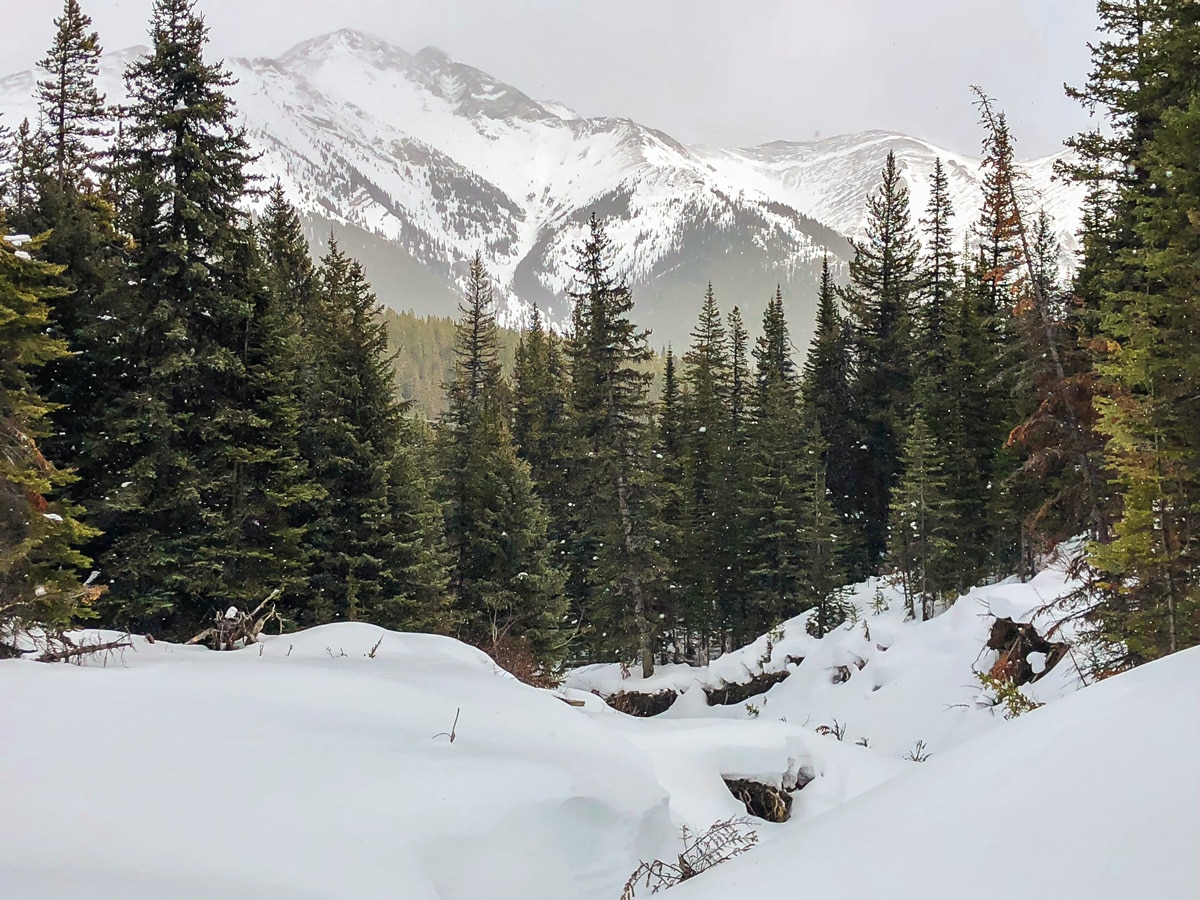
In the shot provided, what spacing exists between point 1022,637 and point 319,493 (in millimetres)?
15437

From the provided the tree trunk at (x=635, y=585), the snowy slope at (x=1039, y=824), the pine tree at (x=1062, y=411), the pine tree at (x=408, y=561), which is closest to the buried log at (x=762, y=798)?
the snowy slope at (x=1039, y=824)

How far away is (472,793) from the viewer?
14.8 ft

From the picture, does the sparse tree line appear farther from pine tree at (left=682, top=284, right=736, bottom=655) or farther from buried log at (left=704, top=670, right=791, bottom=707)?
buried log at (left=704, top=670, right=791, bottom=707)

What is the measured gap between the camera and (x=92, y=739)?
3879 mm

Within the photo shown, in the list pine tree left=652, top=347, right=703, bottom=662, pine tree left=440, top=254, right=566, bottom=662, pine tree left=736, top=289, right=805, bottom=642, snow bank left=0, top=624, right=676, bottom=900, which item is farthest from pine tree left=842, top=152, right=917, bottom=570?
snow bank left=0, top=624, right=676, bottom=900

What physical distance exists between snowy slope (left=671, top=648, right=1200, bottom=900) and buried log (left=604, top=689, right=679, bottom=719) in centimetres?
1970

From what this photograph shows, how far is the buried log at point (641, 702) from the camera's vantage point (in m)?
22.0

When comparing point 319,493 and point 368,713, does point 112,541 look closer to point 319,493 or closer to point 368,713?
point 319,493

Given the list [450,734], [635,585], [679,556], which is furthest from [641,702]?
[450,734]

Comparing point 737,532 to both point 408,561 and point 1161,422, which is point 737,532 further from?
point 1161,422

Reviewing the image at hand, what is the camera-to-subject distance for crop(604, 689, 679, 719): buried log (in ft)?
72.2

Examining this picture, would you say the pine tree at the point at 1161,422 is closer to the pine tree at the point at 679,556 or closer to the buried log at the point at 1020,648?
the buried log at the point at 1020,648

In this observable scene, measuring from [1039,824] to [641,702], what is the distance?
69.9 ft

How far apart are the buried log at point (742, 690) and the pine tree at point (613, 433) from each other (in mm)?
2520
